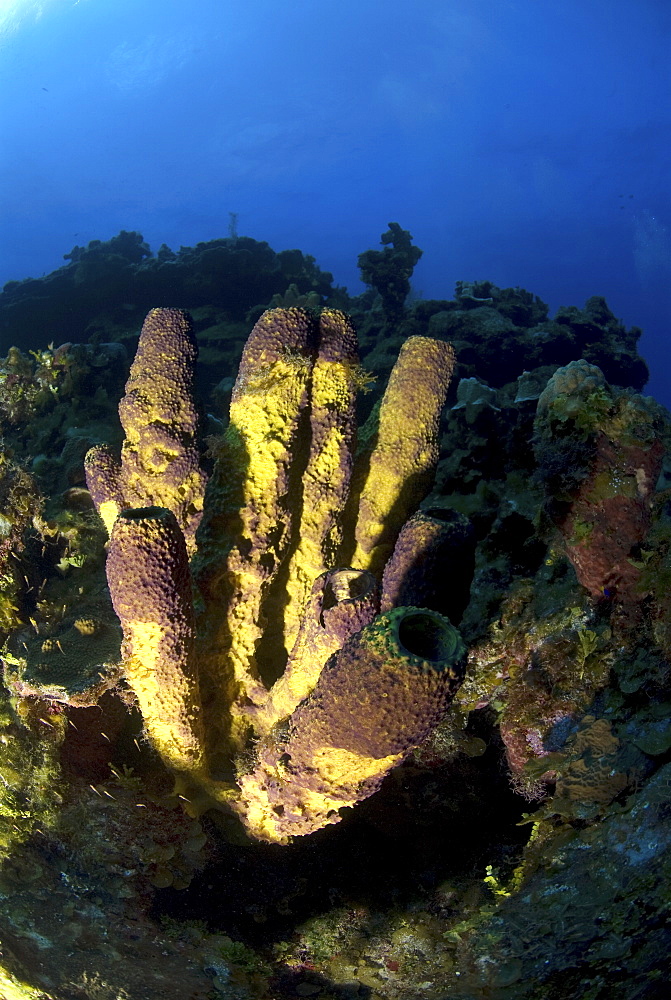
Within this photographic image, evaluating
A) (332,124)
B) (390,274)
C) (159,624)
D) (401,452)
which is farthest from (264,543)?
(332,124)

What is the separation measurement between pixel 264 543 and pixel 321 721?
3.10 feet

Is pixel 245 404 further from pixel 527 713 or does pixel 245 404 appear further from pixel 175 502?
pixel 527 713

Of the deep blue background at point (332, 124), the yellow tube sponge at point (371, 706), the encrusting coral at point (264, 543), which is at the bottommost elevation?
the yellow tube sponge at point (371, 706)

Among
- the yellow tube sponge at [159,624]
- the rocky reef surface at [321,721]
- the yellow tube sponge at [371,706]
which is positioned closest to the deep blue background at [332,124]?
the rocky reef surface at [321,721]

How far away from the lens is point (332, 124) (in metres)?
105

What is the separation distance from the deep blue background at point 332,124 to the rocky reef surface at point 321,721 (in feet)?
328

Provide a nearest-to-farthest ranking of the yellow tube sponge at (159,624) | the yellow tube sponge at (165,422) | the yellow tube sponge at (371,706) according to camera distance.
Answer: the yellow tube sponge at (371,706) → the yellow tube sponge at (159,624) → the yellow tube sponge at (165,422)

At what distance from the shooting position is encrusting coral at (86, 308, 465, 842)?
1931 millimetres

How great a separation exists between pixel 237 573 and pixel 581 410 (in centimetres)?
187

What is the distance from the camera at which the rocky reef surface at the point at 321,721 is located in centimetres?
198

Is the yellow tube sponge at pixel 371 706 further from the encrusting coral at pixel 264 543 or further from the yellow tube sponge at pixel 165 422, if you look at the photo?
the yellow tube sponge at pixel 165 422

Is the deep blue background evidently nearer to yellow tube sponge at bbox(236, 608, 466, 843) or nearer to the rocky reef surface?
the rocky reef surface

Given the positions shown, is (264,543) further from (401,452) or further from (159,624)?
(401,452)

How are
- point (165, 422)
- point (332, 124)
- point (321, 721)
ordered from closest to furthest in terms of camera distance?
point (321, 721)
point (165, 422)
point (332, 124)
